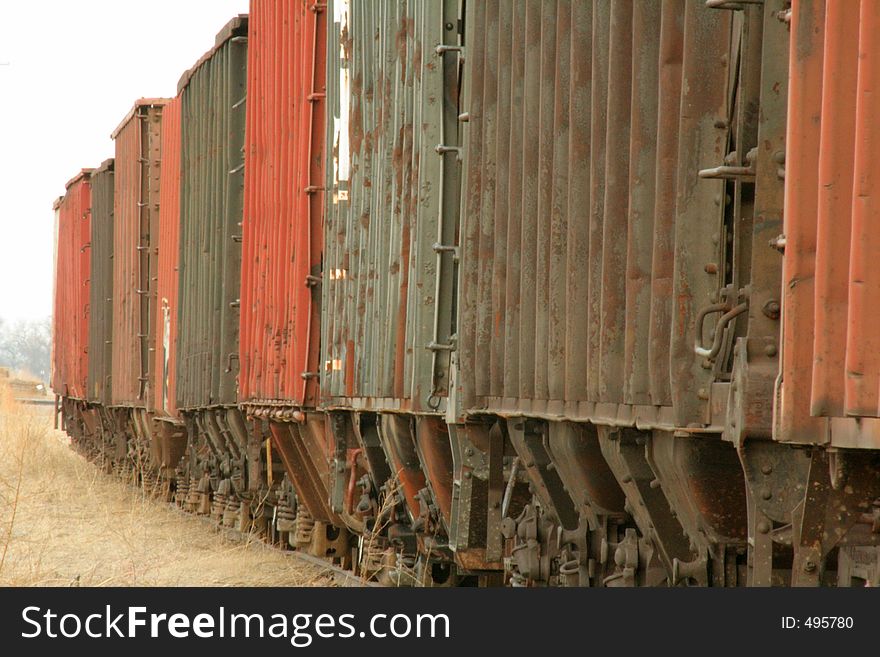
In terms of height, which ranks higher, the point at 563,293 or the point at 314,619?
the point at 563,293

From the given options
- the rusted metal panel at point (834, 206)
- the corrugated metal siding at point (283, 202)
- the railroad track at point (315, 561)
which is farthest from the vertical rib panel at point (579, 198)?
the corrugated metal siding at point (283, 202)

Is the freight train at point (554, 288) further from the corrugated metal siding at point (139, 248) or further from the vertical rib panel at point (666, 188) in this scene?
the corrugated metal siding at point (139, 248)

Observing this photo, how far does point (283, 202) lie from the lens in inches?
538

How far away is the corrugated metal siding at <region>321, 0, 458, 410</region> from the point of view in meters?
9.47

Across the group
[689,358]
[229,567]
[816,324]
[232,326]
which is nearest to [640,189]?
[689,358]

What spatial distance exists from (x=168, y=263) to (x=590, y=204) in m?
14.2

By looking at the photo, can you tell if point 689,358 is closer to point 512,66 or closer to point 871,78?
point 871,78

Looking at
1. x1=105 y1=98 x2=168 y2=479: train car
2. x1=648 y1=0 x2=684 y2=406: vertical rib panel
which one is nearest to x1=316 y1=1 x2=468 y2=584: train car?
x1=648 y1=0 x2=684 y2=406: vertical rib panel

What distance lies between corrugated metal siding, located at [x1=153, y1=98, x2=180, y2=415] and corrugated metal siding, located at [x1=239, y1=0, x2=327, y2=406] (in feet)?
13.7

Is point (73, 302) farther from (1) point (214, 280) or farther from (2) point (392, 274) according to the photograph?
(2) point (392, 274)

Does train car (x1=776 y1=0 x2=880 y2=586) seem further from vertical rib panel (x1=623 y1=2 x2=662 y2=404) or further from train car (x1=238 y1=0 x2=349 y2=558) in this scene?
train car (x1=238 y1=0 x2=349 y2=558)

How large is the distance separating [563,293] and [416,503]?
154 inches

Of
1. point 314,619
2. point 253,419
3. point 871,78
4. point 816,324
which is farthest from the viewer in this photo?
point 253,419

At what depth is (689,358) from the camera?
225 inches
